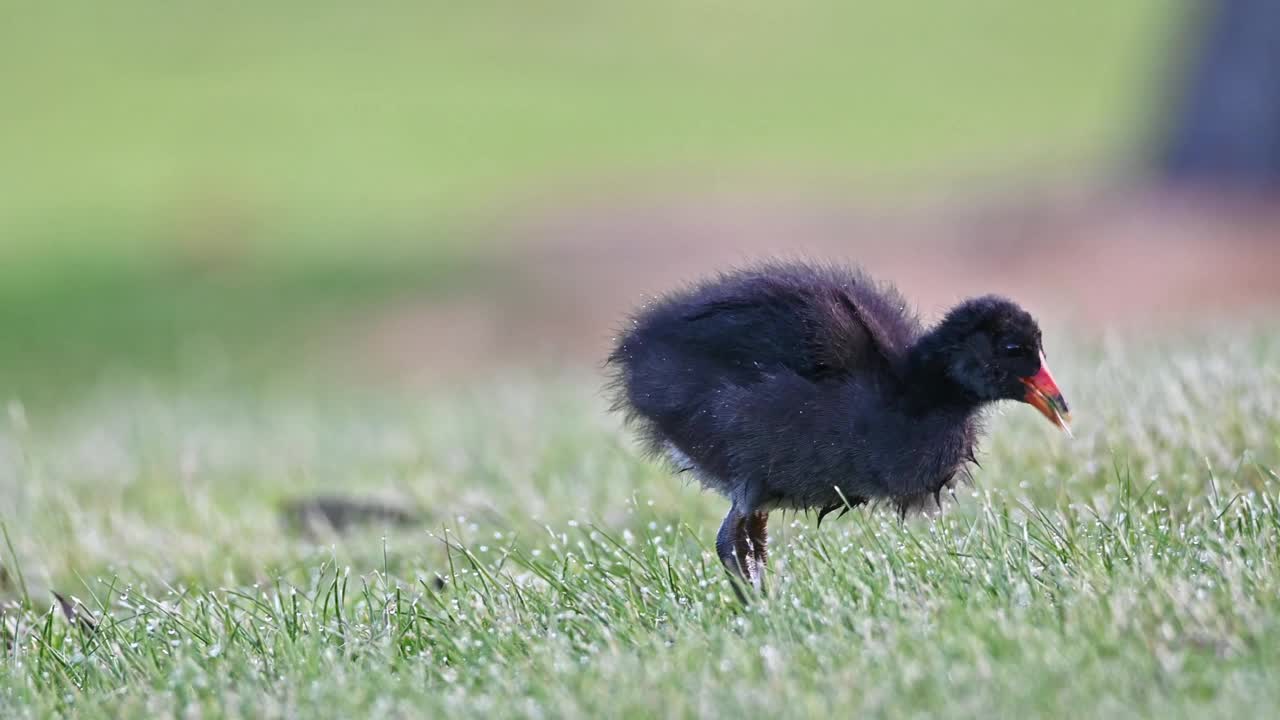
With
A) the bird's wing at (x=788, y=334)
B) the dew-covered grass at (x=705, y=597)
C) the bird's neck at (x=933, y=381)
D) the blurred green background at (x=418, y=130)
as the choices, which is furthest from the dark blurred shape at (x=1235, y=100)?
the bird's neck at (x=933, y=381)

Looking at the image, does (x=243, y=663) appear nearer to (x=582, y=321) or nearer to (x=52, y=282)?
(x=582, y=321)

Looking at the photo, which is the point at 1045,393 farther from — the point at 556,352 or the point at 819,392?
the point at 556,352

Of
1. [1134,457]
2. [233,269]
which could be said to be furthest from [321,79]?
[1134,457]

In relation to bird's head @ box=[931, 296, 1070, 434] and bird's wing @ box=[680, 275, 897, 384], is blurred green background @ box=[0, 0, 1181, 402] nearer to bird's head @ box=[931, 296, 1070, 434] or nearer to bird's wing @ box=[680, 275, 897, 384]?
bird's wing @ box=[680, 275, 897, 384]

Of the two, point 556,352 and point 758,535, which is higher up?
point 758,535

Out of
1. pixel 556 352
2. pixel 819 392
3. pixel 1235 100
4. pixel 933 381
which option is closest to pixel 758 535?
pixel 819 392

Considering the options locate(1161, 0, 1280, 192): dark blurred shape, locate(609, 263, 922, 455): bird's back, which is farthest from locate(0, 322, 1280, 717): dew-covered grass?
locate(1161, 0, 1280, 192): dark blurred shape
